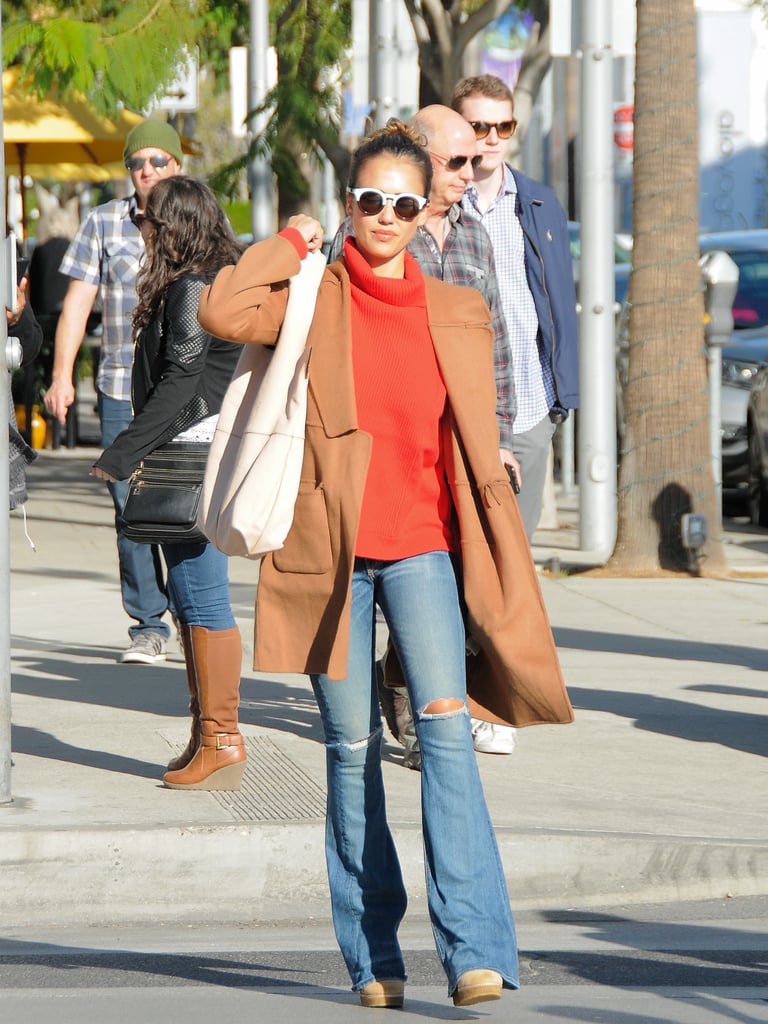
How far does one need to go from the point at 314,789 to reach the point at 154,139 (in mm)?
2887

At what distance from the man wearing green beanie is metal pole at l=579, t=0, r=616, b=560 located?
→ 3923 mm

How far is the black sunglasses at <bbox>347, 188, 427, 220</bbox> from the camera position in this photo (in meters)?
4.18

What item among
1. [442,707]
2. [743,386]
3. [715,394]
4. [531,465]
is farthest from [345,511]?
[743,386]

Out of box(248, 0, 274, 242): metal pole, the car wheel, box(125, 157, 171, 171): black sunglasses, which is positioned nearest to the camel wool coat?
box(125, 157, 171, 171): black sunglasses

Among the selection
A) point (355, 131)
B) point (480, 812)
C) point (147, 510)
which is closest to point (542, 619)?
point (480, 812)

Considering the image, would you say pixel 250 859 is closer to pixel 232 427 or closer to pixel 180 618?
pixel 180 618

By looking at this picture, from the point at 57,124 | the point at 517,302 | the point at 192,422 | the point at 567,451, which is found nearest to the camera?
the point at 192,422

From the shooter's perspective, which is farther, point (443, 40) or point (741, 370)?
point (741, 370)

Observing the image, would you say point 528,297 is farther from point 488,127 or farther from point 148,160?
point 148,160

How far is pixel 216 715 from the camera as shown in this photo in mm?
5820

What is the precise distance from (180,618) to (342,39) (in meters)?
11.7

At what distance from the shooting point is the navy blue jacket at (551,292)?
256 inches

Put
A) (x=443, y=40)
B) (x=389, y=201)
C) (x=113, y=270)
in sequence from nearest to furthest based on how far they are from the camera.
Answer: (x=389, y=201) → (x=113, y=270) → (x=443, y=40)

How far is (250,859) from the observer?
17.3ft
